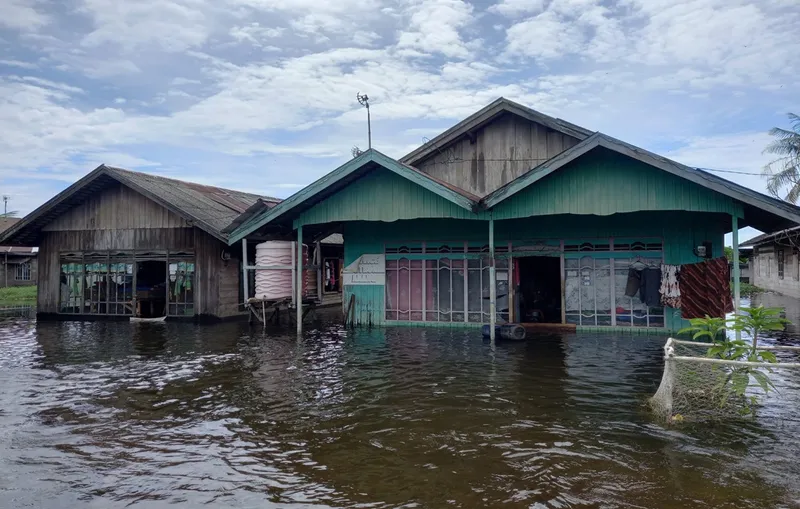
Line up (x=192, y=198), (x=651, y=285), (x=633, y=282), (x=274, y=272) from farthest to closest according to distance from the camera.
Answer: (x=192, y=198)
(x=274, y=272)
(x=633, y=282)
(x=651, y=285)

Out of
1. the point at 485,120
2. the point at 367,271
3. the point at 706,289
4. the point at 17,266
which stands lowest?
the point at 706,289

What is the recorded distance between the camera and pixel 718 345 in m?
7.56

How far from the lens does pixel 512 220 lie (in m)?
16.0

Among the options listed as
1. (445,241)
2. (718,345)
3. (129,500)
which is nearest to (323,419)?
(129,500)

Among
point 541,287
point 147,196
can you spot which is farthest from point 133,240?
point 541,287

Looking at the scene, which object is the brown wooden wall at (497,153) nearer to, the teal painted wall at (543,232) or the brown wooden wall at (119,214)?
the teal painted wall at (543,232)

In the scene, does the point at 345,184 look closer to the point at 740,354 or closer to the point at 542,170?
the point at 542,170

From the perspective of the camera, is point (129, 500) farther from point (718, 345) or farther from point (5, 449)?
point (718, 345)

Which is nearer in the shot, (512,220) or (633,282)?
(633,282)

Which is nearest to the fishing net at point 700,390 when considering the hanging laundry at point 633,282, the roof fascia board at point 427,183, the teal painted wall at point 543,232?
the roof fascia board at point 427,183

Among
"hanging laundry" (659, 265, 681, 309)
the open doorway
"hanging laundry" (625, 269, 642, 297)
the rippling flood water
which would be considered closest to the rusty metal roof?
the rippling flood water

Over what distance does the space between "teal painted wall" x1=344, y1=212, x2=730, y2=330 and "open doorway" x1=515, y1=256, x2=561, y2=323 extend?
3.24 metres

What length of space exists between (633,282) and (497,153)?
555 centimetres

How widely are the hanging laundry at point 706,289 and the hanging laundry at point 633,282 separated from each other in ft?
3.15
